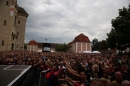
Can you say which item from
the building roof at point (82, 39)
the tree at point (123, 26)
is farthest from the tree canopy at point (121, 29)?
the building roof at point (82, 39)

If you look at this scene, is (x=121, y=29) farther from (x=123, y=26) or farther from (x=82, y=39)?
(x=82, y=39)

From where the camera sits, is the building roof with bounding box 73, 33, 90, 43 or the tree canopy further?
the building roof with bounding box 73, 33, 90, 43

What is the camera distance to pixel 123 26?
778 inches

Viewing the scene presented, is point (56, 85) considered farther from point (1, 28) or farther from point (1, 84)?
point (1, 28)

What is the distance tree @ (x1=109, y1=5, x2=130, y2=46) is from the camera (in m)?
19.5

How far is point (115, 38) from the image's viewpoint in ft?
67.6

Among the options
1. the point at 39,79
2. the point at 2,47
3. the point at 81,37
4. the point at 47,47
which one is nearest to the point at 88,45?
the point at 81,37

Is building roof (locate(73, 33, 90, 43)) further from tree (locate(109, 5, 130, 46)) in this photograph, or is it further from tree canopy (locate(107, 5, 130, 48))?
tree (locate(109, 5, 130, 46))

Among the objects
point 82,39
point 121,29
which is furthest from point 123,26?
point 82,39

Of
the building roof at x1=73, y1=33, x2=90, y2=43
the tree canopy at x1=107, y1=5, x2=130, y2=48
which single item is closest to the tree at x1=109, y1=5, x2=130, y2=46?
the tree canopy at x1=107, y1=5, x2=130, y2=48

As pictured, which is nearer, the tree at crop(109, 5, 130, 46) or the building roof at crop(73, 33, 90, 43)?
the tree at crop(109, 5, 130, 46)

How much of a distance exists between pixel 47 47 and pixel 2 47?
11814 mm

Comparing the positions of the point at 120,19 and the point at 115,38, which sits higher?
the point at 120,19

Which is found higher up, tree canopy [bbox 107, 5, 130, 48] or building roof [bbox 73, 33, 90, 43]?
building roof [bbox 73, 33, 90, 43]
